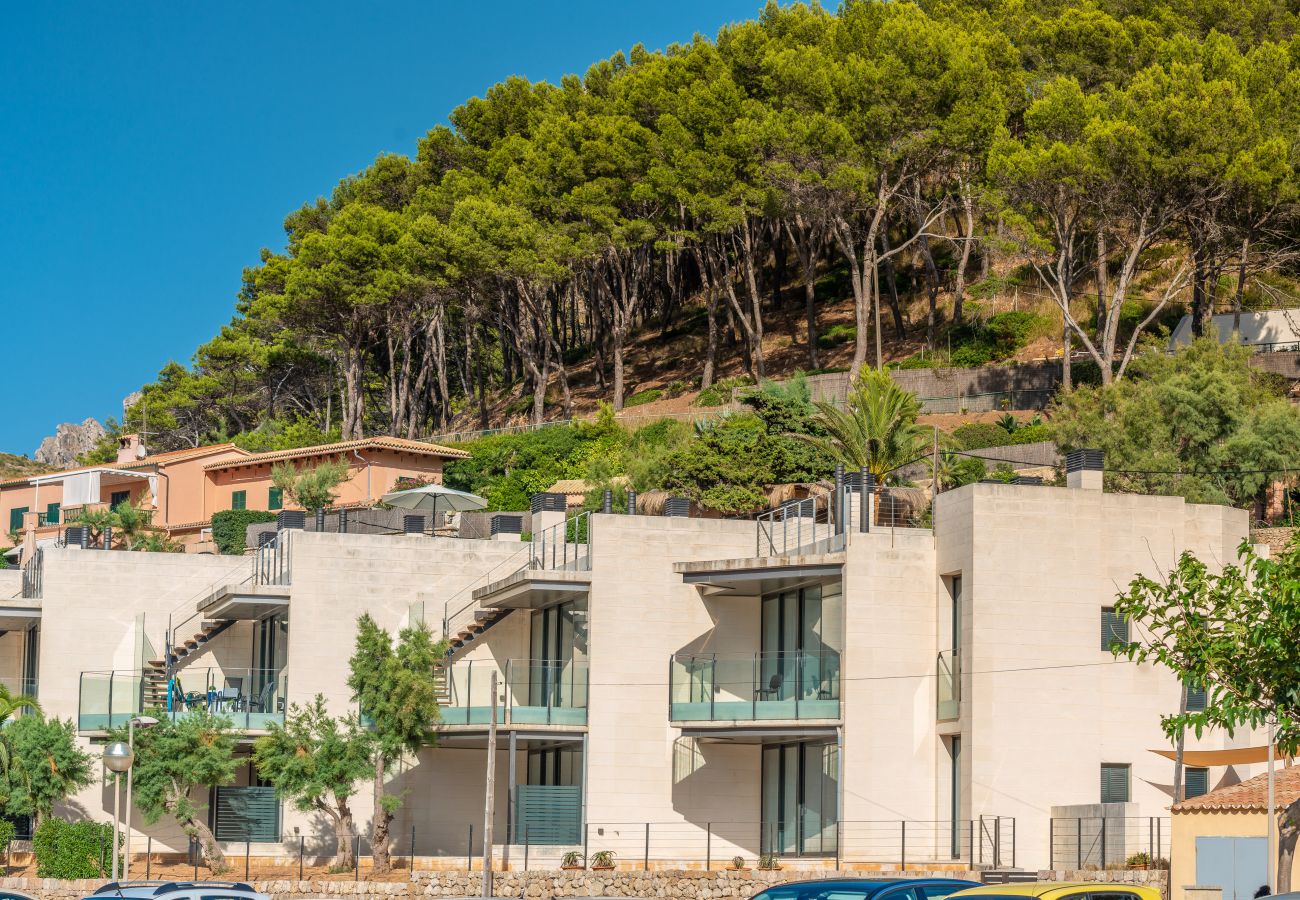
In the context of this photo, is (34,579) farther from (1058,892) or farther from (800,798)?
(1058,892)

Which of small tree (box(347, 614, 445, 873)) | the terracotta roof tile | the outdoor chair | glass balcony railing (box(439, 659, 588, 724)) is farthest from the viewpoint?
glass balcony railing (box(439, 659, 588, 724))

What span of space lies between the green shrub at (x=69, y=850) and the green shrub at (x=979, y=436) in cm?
3105

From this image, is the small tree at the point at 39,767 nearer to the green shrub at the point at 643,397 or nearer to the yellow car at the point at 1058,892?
the yellow car at the point at 1058,892

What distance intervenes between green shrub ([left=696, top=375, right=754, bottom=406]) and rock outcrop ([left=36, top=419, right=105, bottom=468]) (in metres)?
94.0

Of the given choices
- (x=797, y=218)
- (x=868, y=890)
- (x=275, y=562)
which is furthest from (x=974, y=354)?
(x=868, y=890)

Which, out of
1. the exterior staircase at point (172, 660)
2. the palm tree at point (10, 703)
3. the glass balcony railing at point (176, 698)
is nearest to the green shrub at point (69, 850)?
the glass balcony railing at point (176, 698)

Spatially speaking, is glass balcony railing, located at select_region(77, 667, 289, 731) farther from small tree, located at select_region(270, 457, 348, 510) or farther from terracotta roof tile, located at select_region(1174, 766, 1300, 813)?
small tree, located at select_region(270, 457, 348, 510)

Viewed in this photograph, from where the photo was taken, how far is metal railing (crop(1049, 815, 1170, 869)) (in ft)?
104

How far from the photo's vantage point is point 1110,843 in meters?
32.0

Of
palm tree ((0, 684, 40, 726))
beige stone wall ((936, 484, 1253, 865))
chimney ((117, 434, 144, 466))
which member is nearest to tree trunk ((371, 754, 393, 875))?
palm tree ((0, 684, 40, 726))

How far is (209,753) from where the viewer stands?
119 feet

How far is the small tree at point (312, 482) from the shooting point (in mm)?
64812

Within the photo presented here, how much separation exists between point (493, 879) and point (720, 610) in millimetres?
7805

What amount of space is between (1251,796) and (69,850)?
72.5ft
